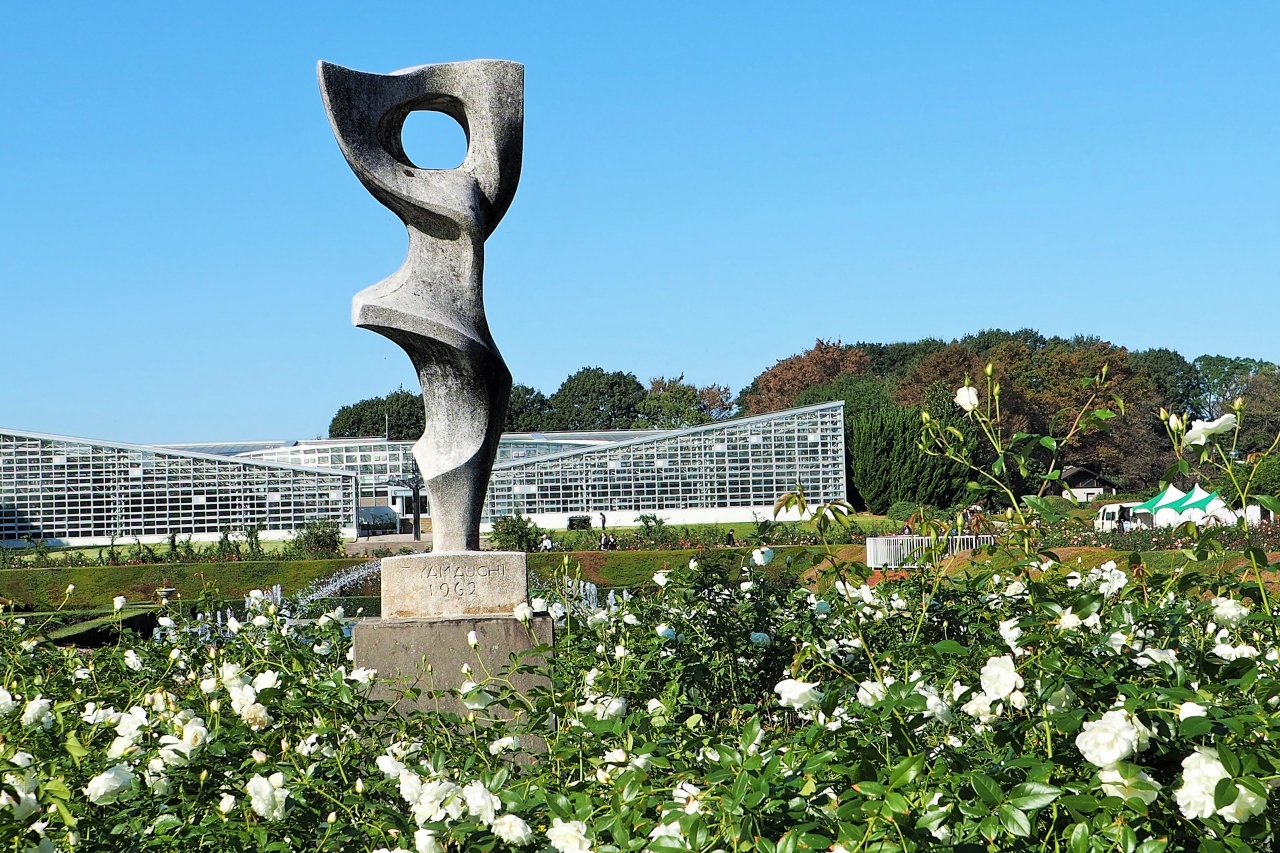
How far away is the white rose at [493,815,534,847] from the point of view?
1.73 metres

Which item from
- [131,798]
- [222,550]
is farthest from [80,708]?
[222,550]

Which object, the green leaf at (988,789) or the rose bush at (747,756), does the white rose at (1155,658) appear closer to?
the rose bush at (747,756)

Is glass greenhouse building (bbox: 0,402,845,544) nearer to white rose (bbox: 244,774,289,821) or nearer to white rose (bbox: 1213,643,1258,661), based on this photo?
white rose (bbox: 1213,643,1258,661)

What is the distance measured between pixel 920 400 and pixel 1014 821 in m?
43.0

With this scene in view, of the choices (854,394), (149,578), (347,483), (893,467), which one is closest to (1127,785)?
(149,578)

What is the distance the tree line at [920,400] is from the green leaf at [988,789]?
22.3m

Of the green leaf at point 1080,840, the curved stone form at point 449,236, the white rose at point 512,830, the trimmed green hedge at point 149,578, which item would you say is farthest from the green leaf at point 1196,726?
the trimmed green hedge at point 149,578

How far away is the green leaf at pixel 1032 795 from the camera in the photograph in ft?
5.05

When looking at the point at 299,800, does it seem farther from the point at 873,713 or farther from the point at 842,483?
the point at 842,483

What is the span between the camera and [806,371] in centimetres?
→ 5138

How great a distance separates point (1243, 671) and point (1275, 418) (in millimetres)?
39014

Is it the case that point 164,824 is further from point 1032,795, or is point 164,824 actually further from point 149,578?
point 149,578

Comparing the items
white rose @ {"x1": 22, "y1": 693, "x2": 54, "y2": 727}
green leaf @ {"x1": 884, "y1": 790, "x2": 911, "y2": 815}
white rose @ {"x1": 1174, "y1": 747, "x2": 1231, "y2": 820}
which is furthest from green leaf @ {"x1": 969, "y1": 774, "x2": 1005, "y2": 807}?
white rose @ {"x1": 22, "y1": 693, "x2": 54, "y2": 727}

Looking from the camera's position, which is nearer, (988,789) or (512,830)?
(988,789)
